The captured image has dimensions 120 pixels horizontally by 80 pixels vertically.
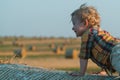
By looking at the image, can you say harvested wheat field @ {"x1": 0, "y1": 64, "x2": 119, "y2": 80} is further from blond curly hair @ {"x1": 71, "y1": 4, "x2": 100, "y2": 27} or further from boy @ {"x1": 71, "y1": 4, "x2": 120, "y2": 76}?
blond curly hair @ {"x1": 71, "y1": 4, "x2": 100, "y2": 27}

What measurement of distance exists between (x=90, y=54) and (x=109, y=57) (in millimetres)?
255

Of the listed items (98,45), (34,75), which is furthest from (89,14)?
(34,75)

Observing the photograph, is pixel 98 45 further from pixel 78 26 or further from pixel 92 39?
pixel 78 26

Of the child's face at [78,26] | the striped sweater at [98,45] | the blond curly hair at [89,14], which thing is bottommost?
the striped sweater at [98,45]

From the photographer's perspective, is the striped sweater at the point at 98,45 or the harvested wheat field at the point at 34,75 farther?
the harvested wheat field at the point at 34,75

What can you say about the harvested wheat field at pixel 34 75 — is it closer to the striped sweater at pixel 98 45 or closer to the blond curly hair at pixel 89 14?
the striped sweater at pixel 98 45

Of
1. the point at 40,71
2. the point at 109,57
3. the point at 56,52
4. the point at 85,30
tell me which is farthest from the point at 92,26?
the point at 56,52

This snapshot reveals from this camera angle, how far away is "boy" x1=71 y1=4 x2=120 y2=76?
5680mm

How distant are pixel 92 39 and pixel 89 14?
10.5 inches

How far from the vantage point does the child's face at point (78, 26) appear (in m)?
5.90

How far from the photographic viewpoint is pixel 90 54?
5805 mm

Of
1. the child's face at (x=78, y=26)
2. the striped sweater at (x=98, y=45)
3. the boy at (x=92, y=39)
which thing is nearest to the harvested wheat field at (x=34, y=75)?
the boy at (x=92, y=39)

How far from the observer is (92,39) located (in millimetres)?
5781

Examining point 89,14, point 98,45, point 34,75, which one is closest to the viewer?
point 98,45
